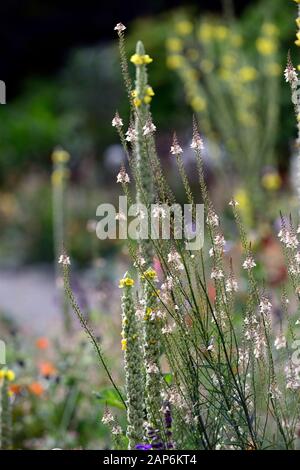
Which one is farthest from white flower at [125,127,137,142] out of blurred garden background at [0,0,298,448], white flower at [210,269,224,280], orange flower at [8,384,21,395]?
orange flower at [8,384,21,395]

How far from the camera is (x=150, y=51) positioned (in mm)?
14570

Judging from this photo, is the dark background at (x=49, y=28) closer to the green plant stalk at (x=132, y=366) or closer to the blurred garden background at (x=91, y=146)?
the blurred garden background at (x=91, y=146)

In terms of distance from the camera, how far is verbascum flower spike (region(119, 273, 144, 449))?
2373mm

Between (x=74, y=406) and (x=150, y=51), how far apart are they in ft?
35.3

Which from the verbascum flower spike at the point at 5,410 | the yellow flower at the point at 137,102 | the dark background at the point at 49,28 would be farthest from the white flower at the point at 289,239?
the dark background at the point at 49,28

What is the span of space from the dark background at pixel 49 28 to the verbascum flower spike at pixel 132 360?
50.3 feet

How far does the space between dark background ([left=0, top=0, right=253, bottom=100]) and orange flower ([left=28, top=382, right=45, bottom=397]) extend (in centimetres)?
1318

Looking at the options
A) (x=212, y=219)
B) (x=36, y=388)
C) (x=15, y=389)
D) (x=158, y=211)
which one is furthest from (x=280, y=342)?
(x=36, y=388)

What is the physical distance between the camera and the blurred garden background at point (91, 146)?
483 cm

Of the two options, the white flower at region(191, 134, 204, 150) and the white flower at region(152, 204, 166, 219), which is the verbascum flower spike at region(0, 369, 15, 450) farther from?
the white flower at region(191, 134, 204, 150)

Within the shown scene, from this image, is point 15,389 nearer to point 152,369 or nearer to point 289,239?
point 152,369

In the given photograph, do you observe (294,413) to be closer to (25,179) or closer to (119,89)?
(25,179)

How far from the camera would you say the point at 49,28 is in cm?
1772

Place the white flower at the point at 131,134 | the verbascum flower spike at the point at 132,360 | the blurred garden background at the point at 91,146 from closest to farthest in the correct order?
the verbascum flower spike at the point at 132,360
the white flower at the point at 131,134
the blurred garden background at the point at 91,146
